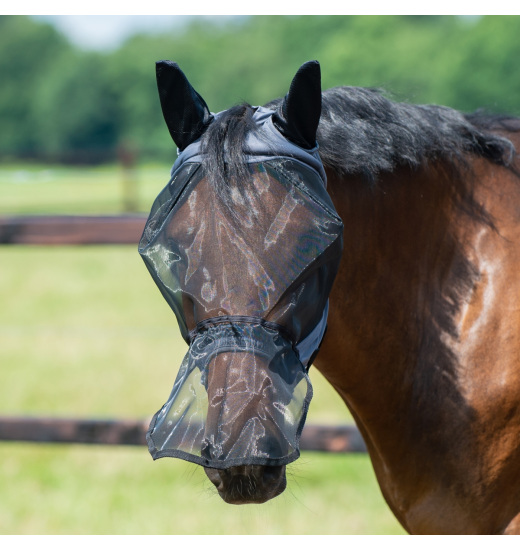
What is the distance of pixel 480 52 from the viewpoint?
34.2m

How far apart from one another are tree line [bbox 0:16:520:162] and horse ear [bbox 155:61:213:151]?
96.6 ft

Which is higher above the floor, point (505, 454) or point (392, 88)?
point (392, 88)

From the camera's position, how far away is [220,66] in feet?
157

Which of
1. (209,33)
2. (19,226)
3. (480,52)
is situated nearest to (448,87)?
(480,52)

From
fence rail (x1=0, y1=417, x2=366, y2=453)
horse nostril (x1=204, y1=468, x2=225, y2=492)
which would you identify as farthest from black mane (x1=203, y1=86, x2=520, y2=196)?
fence rail (x1=0, y1=417, x2=366, y2=453)

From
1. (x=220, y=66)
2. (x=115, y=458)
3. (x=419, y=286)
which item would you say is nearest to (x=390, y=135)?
(x=419, y=286)

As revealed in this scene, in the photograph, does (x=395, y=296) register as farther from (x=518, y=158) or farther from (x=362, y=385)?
(x=518, y=158)

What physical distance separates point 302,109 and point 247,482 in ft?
2.56

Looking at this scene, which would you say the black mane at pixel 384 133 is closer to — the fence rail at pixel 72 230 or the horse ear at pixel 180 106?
the horse ear at pixel 180 106

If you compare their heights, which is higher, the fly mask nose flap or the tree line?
the fly mask nose flap

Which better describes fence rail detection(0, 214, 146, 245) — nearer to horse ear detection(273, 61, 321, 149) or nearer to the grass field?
the grass field

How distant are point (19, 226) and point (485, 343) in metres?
2.61

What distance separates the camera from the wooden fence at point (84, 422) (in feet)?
11.5

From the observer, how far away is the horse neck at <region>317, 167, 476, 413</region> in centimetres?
188
